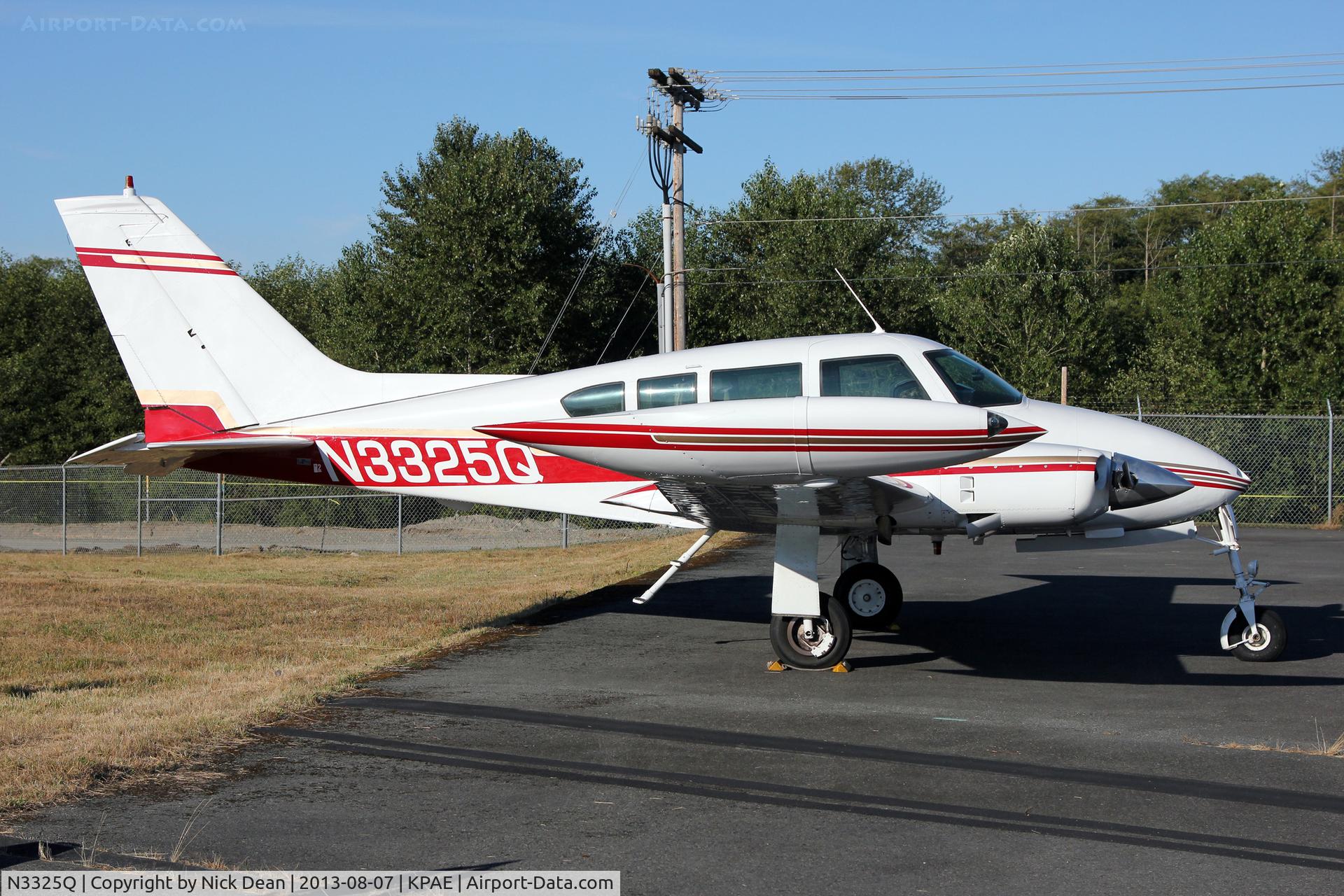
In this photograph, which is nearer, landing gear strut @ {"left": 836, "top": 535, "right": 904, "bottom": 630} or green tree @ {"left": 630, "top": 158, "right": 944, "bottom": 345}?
landing gear strut @ {"left": 836, "top": 535, "right": 904, "bottom": 630}

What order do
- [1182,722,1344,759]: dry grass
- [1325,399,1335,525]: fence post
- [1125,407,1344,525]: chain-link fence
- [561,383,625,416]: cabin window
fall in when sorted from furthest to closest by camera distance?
[1125,407,1344,525]: chain-link fence → [1325,399,1335,525]: fence post → [561,383,625,416]: cabin window → [1182,722,1344,759]: dry grass

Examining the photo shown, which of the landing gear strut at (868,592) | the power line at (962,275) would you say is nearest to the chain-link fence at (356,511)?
the power line at (962,275)

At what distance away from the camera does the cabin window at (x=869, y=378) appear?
9078mm

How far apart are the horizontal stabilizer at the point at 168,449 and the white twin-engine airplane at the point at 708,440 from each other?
1.1 inches

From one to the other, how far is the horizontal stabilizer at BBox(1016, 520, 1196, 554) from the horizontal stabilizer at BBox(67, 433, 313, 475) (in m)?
6.87

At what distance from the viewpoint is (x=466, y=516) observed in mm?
27062

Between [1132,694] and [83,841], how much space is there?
6.93m

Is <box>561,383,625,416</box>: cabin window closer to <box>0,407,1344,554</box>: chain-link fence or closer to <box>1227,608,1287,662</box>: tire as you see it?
<box>1227,608,1287,662</box>: tire

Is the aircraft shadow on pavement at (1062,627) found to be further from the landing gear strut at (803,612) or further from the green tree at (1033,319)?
the green tree at (1033,319)

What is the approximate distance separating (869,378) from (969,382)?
0.94 meters

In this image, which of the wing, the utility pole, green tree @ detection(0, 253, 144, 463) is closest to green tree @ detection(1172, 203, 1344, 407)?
the utility pole

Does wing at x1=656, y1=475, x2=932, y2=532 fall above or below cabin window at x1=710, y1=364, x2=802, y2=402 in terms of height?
below

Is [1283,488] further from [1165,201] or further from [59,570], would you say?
[1165,201]

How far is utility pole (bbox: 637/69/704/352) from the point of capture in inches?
948
